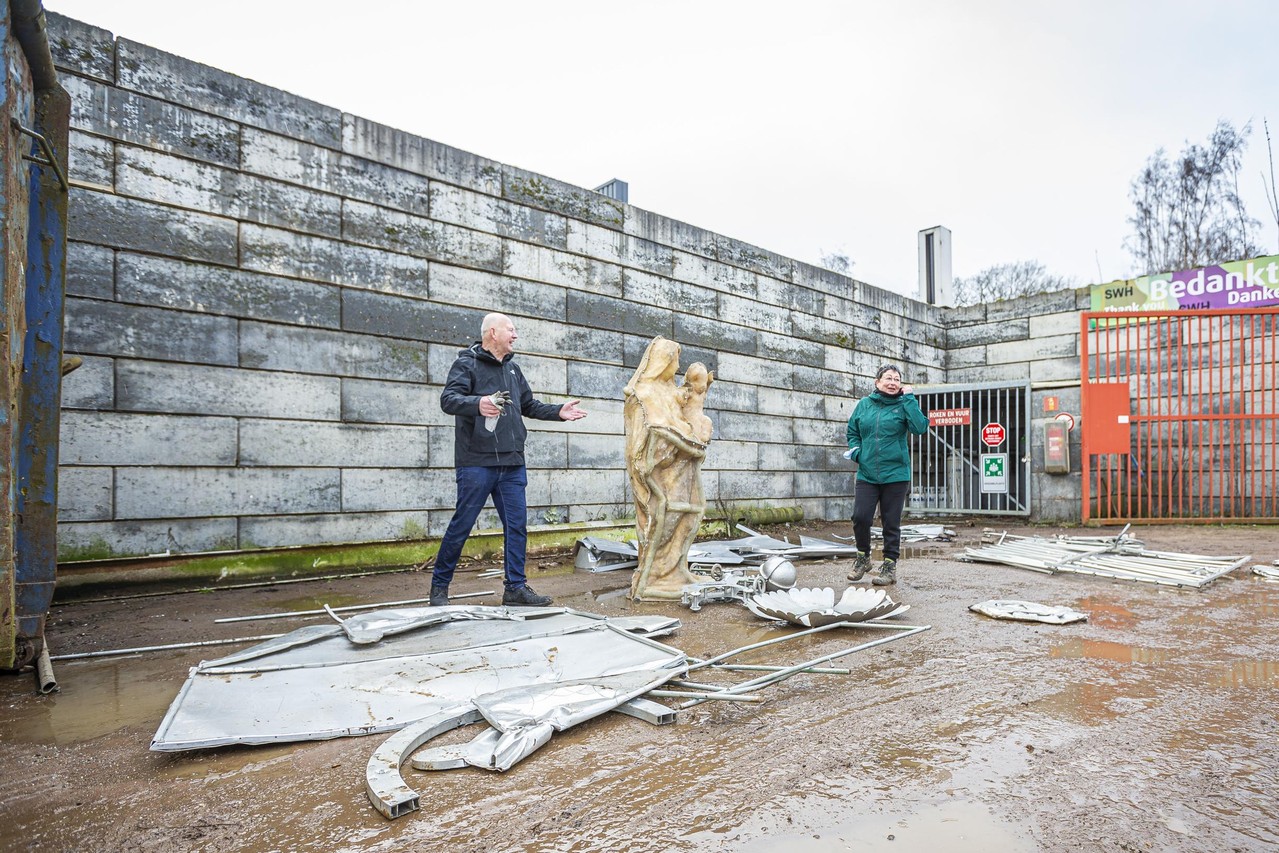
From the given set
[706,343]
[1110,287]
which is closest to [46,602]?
Result: [706,343]

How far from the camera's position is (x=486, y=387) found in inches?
183

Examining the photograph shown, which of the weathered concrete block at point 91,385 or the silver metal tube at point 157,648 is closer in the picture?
the silver metal tube at point 157,648

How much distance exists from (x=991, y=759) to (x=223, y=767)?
2.30 m

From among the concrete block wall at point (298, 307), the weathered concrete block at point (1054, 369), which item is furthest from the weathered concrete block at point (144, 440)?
the weathered concrete block at point (1054, 369)

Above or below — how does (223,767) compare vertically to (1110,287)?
below

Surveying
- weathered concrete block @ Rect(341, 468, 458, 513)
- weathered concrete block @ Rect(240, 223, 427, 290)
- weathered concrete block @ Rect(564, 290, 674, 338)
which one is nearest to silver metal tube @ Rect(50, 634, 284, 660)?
weathered concrete block @ Rect(341, 468, 458, 513)

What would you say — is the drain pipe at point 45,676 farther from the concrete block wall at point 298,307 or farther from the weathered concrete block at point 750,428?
the weathered concrete block at point 750,428

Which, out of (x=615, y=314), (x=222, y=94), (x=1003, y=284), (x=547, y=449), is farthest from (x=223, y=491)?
(x=1003, y=284)

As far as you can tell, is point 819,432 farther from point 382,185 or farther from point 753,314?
point 382,185

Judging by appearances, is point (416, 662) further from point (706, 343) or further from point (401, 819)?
point (706, 343)

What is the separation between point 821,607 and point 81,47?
235 inches

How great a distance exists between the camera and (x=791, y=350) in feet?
32.7

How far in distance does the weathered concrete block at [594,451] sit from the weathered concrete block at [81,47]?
14.9 ft

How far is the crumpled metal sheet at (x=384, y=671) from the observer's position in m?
2.39
